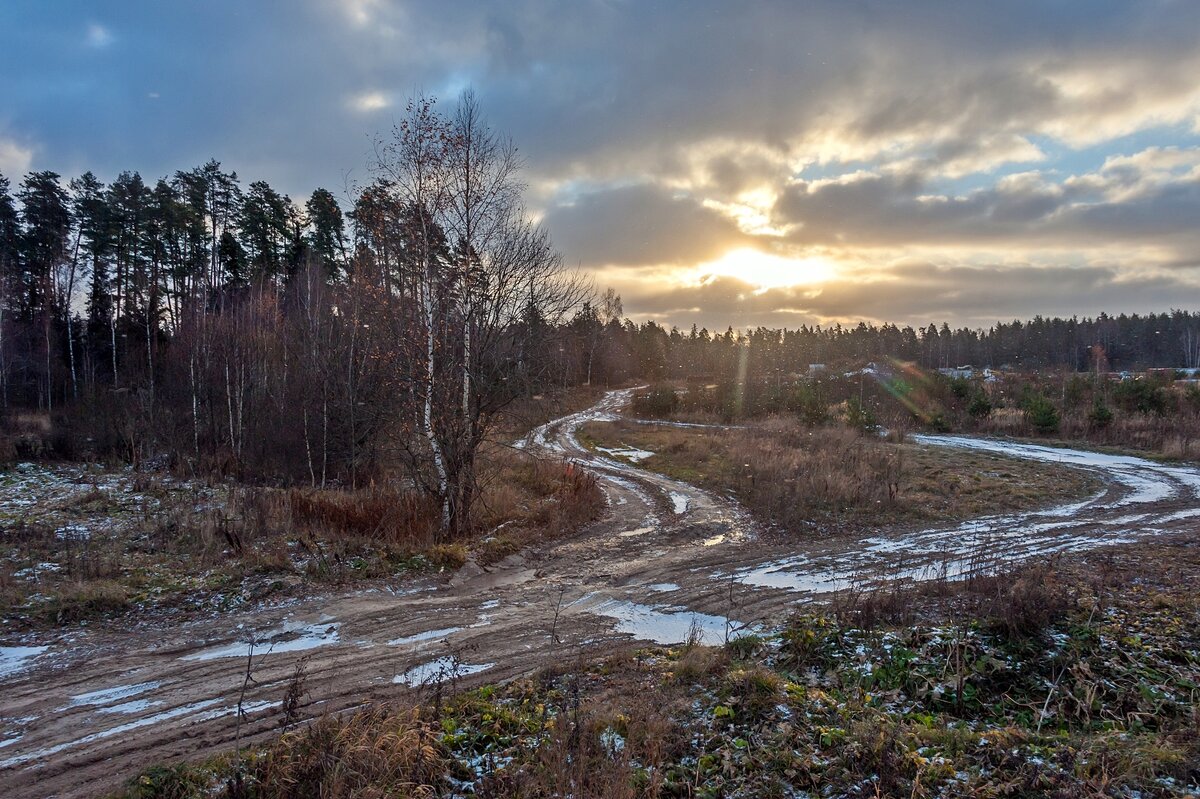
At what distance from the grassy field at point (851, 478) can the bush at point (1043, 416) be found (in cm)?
973

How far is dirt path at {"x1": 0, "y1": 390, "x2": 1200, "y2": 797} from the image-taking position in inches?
207

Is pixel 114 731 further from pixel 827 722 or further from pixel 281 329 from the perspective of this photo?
pixel 281 329

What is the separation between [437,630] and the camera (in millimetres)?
7906

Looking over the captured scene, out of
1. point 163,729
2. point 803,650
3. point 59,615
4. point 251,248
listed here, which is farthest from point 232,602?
point 251,248

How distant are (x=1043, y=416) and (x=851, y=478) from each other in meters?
22.5

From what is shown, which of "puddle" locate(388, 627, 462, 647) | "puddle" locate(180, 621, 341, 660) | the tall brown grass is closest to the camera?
"puddle" locate(180, 621, 341, 660)

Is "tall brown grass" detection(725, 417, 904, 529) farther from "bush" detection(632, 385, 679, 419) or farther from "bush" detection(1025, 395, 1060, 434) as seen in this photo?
"bush" detection(632, 385, 679, 419)

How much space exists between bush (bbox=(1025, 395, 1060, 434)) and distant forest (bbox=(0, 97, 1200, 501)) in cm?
2551

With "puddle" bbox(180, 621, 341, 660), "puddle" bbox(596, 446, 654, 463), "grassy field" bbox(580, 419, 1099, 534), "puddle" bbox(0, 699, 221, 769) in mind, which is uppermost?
"puddle" bbox(0, 699, 221, 769)

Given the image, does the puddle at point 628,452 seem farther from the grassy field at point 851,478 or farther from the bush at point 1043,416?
the bush at point 1043,416

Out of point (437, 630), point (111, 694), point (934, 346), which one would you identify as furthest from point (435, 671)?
point (934, 346)

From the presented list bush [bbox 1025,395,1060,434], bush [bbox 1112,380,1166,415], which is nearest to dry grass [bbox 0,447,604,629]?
bush [bbox 1025,395,1060,434]

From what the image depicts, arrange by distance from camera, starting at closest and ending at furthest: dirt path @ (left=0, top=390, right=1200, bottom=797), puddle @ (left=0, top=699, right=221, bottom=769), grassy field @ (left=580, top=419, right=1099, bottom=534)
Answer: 1. puddle @ (left=0, top=699, right=221, bottom=769)
2. dirt path @ (left=0, top=390, right=1200, bottom=797)
3. grassy field @ (left=580, top=419, right=1099, bottom=534)

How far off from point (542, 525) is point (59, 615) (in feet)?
28.3
